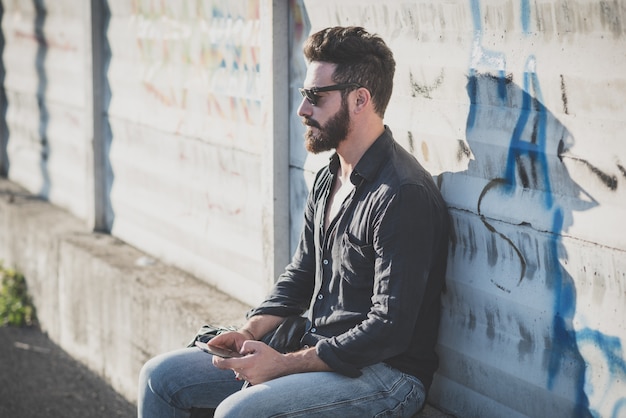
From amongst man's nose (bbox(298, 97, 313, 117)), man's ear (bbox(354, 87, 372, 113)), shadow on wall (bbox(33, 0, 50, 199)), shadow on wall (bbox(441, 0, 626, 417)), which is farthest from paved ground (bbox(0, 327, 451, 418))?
shadow on wall (bbox(441, 0, 626, 417))

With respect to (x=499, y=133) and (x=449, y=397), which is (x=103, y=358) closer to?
(x=449, y=397)

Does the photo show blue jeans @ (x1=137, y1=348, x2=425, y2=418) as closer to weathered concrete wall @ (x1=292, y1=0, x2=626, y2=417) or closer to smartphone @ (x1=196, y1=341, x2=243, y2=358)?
smartphone @ (x1=196, y1=341, x2=243, y2=358)

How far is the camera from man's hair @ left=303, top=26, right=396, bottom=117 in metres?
3.45

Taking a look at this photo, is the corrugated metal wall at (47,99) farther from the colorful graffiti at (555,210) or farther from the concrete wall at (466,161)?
the colorful graffiti at (555,210)

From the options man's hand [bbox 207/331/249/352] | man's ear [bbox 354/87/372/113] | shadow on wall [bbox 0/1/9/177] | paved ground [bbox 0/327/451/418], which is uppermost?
man's ear [bbox 354/87/372/113]

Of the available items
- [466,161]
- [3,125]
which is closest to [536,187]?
[466,161]

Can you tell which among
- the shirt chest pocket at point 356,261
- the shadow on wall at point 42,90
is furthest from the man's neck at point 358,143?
the shadow on wall at point 42,90

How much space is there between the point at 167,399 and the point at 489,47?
171 cm

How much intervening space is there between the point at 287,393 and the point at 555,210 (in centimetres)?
104

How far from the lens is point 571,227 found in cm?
309

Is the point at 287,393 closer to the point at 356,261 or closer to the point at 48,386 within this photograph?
the point at 356,261

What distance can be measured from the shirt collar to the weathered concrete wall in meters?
0.24

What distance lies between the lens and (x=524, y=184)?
10.7 ft

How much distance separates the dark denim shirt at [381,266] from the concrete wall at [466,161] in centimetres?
19
